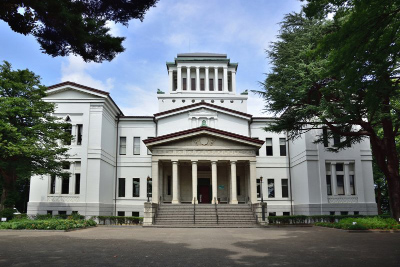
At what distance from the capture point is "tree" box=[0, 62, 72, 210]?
23.8m

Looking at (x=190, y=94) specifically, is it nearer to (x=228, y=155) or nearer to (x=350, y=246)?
(x=228, y=155)

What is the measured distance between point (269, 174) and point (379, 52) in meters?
29.7

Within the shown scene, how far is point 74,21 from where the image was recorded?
7.61 m

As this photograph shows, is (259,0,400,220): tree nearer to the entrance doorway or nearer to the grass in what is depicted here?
the grass

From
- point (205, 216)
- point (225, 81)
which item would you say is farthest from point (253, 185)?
point (225, 81)

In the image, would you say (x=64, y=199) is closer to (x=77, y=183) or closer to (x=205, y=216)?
(x=77, y=183)

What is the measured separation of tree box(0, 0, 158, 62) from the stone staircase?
61.4ft

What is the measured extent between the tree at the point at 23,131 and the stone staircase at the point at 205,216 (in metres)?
8.93

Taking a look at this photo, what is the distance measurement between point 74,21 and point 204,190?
3112 cm

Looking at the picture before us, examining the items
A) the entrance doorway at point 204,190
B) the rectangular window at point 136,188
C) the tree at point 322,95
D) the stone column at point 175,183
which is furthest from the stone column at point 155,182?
the tree at point 322,95

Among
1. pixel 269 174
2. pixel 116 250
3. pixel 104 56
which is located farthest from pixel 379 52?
pixel 269 174

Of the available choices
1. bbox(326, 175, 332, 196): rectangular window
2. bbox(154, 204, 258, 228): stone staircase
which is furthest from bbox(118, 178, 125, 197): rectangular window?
bbox(326, 175, 332, 196): rectangular window

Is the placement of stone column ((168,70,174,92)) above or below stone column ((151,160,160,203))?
above

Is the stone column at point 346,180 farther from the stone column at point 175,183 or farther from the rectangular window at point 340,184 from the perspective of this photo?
the stone column at point 175,183
